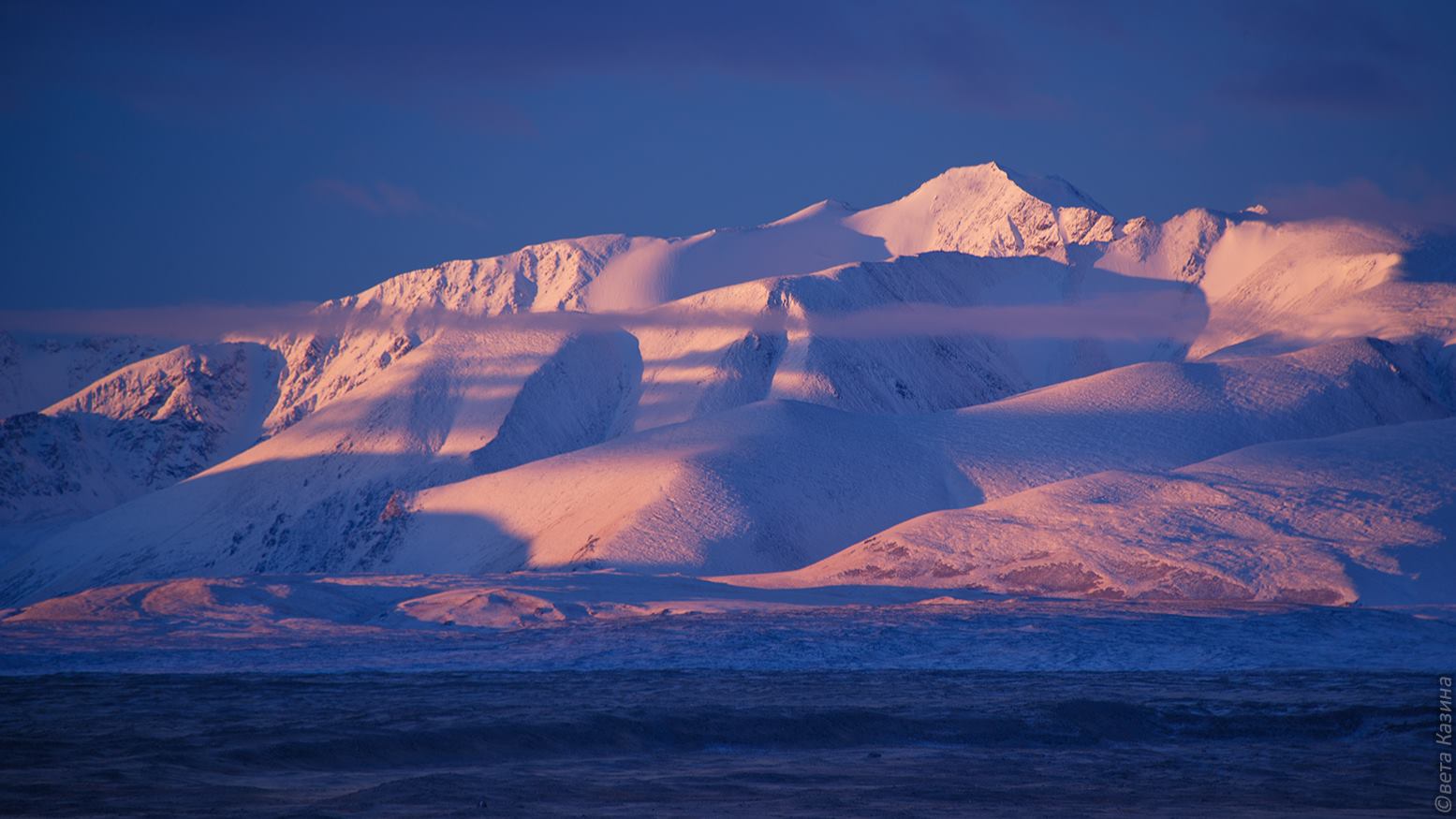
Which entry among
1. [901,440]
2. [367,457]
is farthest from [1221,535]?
[367,457]

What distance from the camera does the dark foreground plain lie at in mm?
23969

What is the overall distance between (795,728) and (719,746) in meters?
1.91

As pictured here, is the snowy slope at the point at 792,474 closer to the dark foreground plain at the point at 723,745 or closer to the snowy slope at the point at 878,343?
the snowy slope at the point at 878,343

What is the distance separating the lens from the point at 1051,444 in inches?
4186

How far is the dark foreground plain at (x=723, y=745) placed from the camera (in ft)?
78.6

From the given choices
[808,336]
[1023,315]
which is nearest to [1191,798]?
[808,336]

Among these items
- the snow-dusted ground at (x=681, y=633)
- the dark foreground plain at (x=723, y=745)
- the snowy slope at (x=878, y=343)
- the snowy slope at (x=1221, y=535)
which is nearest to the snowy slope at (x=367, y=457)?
the snowy slope at (x=878, y=343)

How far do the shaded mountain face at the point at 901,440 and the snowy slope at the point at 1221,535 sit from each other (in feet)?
0.76

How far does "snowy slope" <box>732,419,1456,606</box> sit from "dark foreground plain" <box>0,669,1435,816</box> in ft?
86.4

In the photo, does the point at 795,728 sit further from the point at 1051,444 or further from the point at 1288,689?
the point at 1051,444

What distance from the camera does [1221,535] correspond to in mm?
74812

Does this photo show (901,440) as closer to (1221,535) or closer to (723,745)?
(1221,535)

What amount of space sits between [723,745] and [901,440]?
8108cm

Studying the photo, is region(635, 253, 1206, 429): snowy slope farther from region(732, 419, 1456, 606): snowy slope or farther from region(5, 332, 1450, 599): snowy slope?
region(732, 419, 1456, 606): snowy slope
